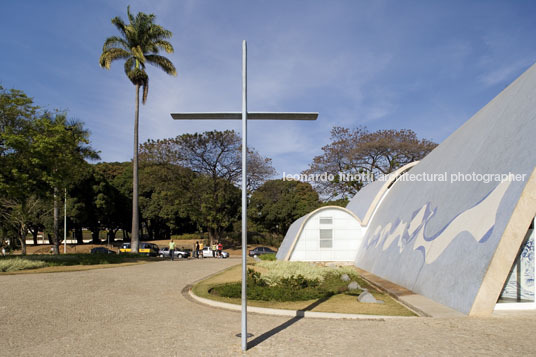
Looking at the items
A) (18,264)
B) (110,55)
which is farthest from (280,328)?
(110,55)

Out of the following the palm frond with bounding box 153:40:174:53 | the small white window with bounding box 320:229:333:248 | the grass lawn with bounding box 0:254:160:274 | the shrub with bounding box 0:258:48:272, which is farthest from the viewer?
the palm frond with bounding box 153:40:174:53

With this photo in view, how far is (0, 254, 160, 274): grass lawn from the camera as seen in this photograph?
20.0 meters

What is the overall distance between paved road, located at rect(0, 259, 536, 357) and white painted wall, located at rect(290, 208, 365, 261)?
1578 cm

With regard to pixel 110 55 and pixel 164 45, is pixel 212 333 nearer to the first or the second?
pixel 110 55

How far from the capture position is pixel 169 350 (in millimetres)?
6219

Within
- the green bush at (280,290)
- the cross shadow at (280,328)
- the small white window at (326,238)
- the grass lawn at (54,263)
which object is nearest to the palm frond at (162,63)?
the grass lawn at (54,263)

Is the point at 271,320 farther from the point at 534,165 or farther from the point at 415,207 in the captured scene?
the point at 415,207

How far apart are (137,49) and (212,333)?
30.9m

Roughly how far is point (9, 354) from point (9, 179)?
18179 millimetres

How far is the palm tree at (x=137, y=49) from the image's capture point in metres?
32.3

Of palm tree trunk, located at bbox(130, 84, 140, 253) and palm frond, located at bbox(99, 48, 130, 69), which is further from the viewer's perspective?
palm frond, located at bbox(99, 48, 130, 69)

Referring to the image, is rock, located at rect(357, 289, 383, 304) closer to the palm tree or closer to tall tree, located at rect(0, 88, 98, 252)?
tall tree, located at rect(0, 88, 98, 252)

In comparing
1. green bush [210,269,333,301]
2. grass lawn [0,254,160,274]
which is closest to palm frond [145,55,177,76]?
grass lawn [0,254,160,274]

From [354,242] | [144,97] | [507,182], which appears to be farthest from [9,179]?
[507,182]
